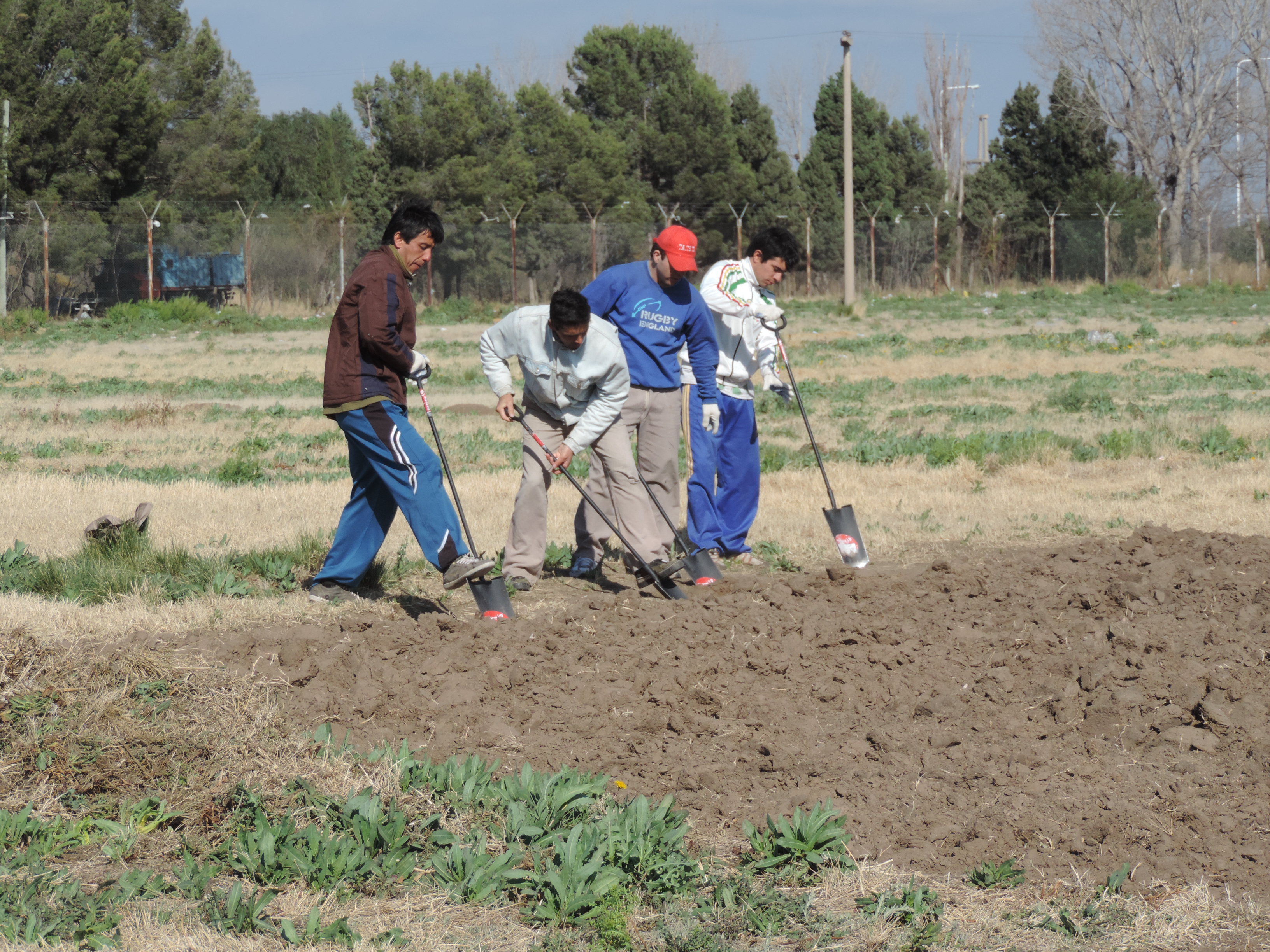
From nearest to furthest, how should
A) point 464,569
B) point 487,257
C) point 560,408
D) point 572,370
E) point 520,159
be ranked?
1. point 464,569
2. point 572,370
3. point 560,408
4. point 487,257
5. point 520,159

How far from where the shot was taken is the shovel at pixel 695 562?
691cm

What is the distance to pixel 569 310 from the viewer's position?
629 cm

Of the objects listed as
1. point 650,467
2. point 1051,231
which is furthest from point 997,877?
point 1051,231

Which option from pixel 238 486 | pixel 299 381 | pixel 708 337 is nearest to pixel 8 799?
pixel 708 337

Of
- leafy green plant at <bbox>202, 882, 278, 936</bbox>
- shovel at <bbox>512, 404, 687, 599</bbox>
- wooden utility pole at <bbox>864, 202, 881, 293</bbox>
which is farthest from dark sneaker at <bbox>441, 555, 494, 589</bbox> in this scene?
wooden utility pole at <bbox>864, 202, 881, 293</bbox>

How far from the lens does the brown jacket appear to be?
6027mm

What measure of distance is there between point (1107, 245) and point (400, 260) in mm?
37318

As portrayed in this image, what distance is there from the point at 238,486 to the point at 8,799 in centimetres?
583

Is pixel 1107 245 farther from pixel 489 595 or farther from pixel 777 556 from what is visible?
pixel 489 595

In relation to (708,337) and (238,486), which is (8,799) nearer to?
(708,337)

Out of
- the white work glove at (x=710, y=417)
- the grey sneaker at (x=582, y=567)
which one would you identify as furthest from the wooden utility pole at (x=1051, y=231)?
A: the grey sneaker at (x=582, y=567)

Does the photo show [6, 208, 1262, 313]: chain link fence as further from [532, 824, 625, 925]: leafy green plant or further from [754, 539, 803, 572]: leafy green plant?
Result: [532, 824, 625, 925]: leafy green plant

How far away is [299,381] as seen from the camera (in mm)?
17234

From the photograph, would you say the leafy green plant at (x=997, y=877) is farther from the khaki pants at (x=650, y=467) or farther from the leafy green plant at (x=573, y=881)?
the khaki pants at (x=650, y=467)
